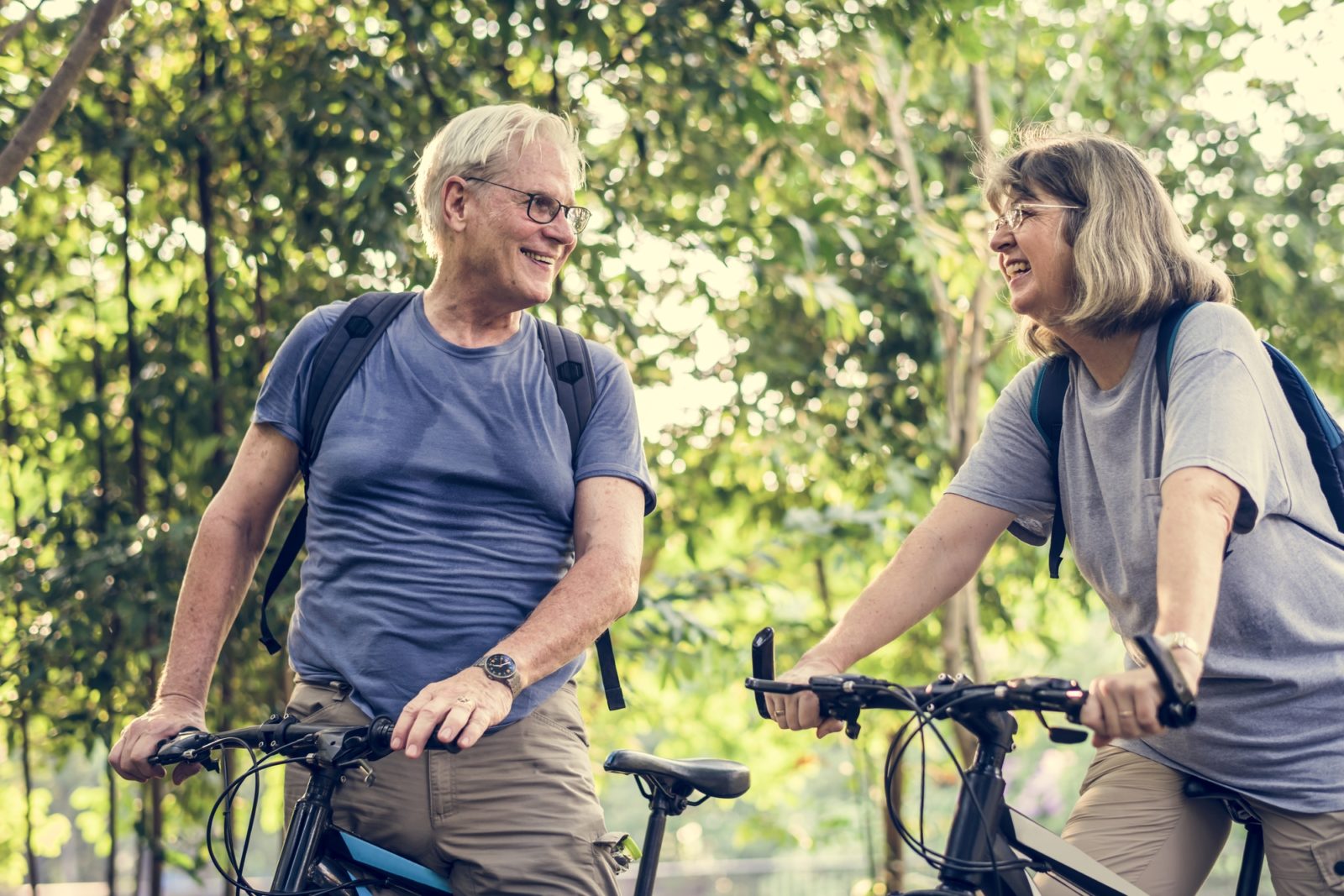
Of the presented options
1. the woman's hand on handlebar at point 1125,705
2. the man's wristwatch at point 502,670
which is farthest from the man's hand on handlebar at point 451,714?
the woman's hand on handlebar at point 1125,705

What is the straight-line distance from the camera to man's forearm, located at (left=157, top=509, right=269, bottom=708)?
2596mm

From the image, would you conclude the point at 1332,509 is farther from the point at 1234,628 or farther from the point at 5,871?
the point at 5,871

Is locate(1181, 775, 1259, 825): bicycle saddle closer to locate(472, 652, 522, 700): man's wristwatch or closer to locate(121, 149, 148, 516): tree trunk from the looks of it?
locate(472, 652, 522, 700): man's wristwatch

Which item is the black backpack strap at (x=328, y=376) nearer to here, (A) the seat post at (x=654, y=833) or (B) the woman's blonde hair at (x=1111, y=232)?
(A) the seat post at (x=654, y=833)

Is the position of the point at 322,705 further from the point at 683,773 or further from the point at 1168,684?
the point at 1168,684

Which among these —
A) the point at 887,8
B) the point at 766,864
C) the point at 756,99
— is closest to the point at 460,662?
the point at 756,99

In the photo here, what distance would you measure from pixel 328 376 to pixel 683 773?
108 centimetres

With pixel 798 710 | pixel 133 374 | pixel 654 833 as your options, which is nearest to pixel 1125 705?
pixel 798 710

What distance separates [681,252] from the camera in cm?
510

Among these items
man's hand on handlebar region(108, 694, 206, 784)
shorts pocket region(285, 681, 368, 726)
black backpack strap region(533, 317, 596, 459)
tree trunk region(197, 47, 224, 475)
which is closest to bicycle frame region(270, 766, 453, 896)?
shorts pocket region(285, 681, 368, 726)

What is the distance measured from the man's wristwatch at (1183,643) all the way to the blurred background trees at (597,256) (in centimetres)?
238

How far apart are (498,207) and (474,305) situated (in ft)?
0.70

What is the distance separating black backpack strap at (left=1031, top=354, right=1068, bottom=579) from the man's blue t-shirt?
2.62 ft

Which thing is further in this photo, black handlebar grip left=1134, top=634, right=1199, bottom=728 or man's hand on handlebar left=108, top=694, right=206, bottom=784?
man's hand on handlebar left=108, top=694, right=206, bottom=784
